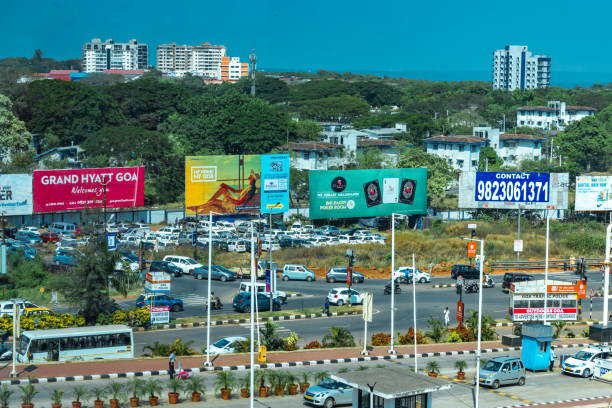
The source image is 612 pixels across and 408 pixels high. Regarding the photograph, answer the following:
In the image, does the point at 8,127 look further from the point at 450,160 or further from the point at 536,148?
the point at 536,148

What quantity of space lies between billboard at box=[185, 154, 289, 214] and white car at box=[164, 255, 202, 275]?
18731mm

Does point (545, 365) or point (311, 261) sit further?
point (311, 261)

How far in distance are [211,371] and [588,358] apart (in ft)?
52.9

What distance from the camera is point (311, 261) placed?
6869 cm

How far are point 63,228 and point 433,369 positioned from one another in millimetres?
50309

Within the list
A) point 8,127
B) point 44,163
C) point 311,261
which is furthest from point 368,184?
point 8,127

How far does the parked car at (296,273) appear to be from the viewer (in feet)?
205

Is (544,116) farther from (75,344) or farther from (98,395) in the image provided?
(98,395)

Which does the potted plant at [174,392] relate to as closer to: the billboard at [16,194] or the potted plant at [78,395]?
the potted plant at [78,395]

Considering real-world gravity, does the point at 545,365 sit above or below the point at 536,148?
below

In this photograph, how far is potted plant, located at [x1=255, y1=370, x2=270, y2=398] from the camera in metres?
32.5

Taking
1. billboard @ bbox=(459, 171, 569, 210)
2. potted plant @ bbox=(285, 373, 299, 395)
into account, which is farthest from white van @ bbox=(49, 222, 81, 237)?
potted plant @ bbox=(285, 373, 299, 395)

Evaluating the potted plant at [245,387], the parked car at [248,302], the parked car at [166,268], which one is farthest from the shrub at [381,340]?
the parked car at [166,268]

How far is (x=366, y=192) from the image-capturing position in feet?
278
